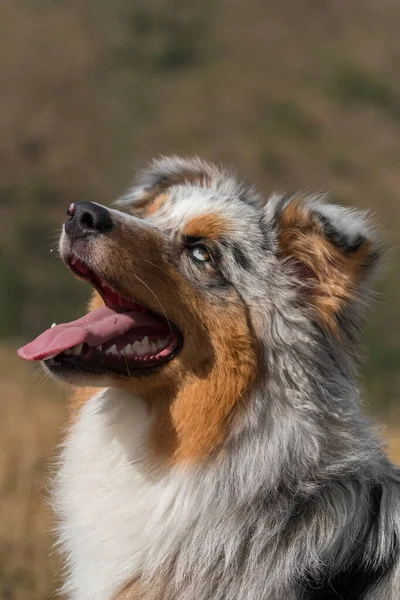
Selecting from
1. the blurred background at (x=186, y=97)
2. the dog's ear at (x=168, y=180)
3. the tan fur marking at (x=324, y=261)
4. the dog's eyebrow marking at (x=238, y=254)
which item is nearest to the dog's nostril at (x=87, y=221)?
the dog's eyebrow marking at (x=238, y=254)

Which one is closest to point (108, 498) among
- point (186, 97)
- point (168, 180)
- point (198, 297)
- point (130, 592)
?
point (130, 592)

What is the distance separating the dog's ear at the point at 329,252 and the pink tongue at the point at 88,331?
666 millimetres

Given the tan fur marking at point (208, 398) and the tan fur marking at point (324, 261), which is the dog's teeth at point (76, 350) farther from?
the tan fur marking at point (324, 261)

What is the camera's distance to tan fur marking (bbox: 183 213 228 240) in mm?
4332

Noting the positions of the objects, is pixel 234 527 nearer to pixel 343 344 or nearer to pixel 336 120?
pixel 343 344

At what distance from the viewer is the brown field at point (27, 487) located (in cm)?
630

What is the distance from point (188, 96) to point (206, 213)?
3677 cm

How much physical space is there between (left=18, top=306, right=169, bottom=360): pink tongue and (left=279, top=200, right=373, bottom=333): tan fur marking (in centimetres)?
68

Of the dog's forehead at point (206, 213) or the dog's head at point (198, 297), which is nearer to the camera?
the dog's head at point (198, 297)

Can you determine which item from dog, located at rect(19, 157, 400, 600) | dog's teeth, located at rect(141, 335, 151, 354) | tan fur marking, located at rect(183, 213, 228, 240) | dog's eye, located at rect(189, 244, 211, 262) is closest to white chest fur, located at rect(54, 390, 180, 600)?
dog, located at rect(19, 157, 400, 600)

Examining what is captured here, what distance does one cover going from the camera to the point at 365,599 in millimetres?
3803

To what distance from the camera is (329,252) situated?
398cm

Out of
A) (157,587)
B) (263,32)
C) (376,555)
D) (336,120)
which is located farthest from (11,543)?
(263,32)

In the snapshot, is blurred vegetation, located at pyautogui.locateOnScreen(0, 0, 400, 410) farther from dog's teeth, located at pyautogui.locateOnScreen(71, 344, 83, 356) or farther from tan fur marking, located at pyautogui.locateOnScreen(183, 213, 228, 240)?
dog's teeth, located at pyautogui.locateOnScreen(71, 344, 83, 356)
